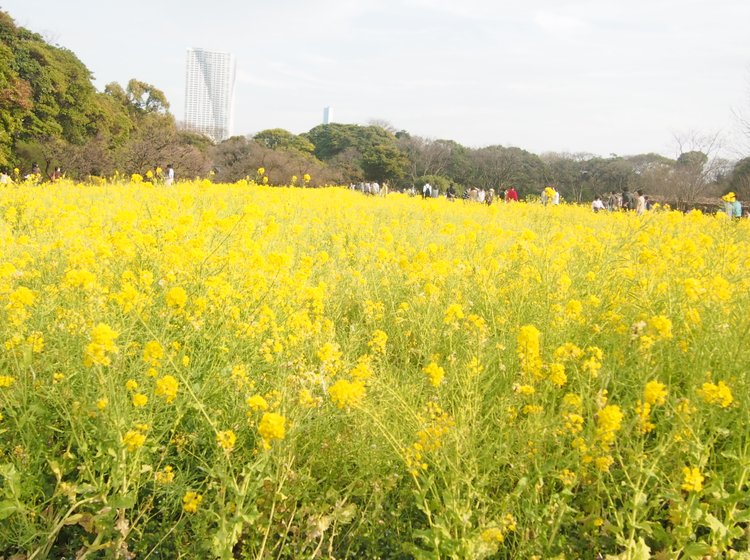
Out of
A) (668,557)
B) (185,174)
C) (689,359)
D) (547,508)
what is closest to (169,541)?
(547,508)

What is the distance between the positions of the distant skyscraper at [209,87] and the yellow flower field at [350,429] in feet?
406

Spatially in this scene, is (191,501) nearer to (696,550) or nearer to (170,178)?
(696,550)

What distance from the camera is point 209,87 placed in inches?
4803

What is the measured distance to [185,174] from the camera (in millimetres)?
18312

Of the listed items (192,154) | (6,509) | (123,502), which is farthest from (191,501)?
(192,154)

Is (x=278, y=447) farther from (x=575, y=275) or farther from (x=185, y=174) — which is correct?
(x=185, y=174)

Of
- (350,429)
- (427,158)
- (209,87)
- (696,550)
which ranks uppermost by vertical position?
(209,87)

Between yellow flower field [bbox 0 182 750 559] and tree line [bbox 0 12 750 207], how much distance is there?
15.3m

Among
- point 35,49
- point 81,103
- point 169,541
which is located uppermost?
point 35,49

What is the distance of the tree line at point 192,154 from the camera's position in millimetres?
18438

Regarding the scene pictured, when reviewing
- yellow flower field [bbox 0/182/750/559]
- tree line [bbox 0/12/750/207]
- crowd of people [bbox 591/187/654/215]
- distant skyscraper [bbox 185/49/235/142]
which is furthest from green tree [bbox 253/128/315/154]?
distant skyscraper [bbox 185/49/235/142]

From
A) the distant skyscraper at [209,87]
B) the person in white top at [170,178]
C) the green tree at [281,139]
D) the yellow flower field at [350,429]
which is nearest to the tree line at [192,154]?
the green tree at [281,139]

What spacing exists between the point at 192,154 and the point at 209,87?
113 meters

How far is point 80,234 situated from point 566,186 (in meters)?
46.5
